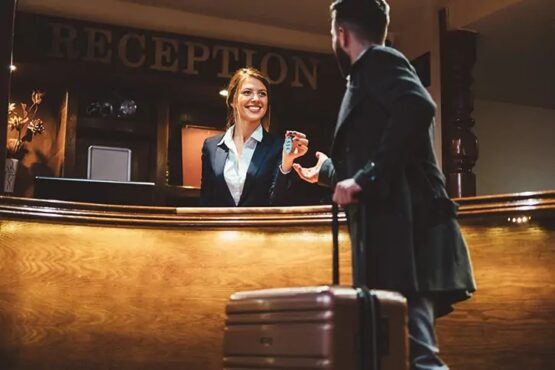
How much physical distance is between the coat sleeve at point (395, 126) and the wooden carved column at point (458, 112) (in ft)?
10.2

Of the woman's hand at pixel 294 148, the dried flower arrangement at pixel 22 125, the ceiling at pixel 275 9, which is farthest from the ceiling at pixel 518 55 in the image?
the dried flower arrangement at pixel 22 125

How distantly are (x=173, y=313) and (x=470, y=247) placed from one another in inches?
42.3

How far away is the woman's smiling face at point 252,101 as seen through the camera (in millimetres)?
3070

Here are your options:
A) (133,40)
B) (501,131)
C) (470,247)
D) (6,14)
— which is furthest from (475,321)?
(501,131)

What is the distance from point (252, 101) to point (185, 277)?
849 mm

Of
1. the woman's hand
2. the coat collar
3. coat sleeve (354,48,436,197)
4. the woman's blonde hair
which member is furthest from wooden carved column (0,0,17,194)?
coat sleeve (354,48,436,197)

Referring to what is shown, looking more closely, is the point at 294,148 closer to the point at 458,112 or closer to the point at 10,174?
the point at 10,174

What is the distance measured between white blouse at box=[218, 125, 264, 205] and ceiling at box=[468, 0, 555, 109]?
78.1 inches

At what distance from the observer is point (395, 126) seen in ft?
5.05

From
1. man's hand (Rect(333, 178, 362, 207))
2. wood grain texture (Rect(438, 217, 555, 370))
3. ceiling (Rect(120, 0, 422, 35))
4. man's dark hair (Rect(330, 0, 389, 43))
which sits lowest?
wood grain texture (Rect(438, 217, 555, 370))

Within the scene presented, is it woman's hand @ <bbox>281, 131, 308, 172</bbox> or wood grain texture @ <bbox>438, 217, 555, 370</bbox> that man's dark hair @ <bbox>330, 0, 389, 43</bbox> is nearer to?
woman's hand @ <bbox>281, 131, 308, 172</bbox>

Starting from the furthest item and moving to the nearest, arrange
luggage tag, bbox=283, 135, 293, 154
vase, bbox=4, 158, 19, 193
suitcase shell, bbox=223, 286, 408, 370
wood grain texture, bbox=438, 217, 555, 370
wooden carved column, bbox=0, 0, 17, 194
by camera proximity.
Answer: vase, bbox=4, 158, 19, 193 < wooden carved column, bbox=0, 0, 17, 194 < luggage tag, bbox=283, 135, 293, 154 < wood grain texture, bbox=438, 217, 555, 370 < suitcase shell, bbox=223, 286, 408, 370

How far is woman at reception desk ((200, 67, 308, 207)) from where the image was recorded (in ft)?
9.62

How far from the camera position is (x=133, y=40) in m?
4.66
